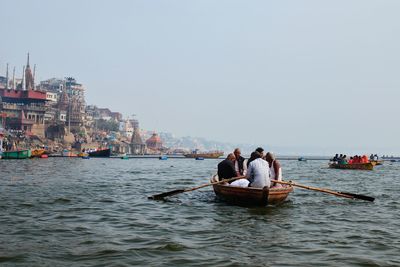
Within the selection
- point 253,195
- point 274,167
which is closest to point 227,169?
point 274,167

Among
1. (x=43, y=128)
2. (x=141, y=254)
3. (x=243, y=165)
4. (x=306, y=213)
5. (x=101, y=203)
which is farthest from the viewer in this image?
(x=43, y=128)

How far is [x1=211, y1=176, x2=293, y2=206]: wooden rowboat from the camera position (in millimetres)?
14430

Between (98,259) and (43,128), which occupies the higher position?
(43,128)

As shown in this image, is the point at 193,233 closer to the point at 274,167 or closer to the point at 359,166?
the point at 274,167

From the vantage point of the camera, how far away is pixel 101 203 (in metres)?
16.2

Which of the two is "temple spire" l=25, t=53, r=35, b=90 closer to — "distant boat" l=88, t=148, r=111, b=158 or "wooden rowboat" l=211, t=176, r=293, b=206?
"distant boat" l=88, t=148, r=111, b=158

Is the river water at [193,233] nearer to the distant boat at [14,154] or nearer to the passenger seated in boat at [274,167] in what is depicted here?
the passenger seated in boat at [274,167]

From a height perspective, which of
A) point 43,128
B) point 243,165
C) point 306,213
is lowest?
point 306,213

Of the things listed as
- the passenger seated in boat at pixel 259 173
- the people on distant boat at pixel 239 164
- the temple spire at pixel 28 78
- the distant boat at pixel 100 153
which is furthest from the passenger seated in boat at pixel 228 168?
the temple spire at pixel 28 78

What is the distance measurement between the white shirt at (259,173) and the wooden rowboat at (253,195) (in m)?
0.46

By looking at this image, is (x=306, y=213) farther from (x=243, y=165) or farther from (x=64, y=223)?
(x=64, y=223)

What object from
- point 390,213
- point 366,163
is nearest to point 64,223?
point 390,213

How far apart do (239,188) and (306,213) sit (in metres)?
2.47

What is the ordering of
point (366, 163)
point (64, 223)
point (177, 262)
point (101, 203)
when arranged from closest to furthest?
point (177, 262) → point (64, 223) → point (101, 203) → point (366, 163)
